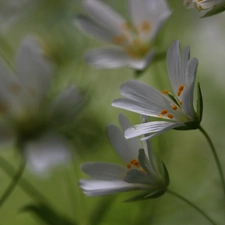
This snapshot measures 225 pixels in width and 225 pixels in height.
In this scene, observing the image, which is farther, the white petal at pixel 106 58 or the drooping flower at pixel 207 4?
the white petal at pixel 106 58

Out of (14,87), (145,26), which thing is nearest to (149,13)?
(145,26)

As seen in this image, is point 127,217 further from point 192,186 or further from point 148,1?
point 148,1

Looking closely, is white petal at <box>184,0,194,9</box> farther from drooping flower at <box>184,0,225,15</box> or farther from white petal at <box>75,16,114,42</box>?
white petal at <box>75,16,114,42</box>

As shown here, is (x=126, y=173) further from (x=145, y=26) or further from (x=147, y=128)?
(x=145, y=26)

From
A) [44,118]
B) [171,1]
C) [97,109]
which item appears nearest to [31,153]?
[44,118]

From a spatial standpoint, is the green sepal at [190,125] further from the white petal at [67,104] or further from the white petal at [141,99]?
the white petal at [67,104]

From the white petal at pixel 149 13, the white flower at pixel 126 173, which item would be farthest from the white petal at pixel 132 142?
the white petal at pixel 149 13

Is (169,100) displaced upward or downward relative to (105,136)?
upward
